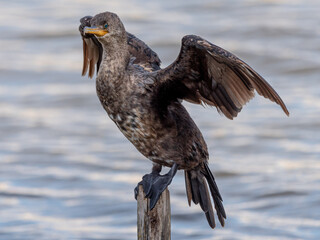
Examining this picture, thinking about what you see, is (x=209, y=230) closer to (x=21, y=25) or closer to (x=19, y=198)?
(x=19, y=198)

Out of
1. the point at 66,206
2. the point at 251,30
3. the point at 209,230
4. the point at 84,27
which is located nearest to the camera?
the point at 84,27

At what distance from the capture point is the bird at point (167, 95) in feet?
18.7

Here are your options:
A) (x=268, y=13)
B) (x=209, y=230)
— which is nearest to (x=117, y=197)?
(x=209, y=230)

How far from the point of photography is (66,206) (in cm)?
1048

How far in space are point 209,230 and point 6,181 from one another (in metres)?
2.90

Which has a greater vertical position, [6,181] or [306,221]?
[6,181]

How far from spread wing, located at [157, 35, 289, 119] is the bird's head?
0.42 metres

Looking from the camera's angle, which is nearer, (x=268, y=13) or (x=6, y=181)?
(x=6, y=181)

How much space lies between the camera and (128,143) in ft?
39.7

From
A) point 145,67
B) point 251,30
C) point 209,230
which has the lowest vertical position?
point 209,230

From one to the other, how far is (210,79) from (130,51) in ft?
3.15

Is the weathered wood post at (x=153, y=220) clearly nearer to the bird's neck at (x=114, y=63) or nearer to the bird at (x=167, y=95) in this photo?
the bird at (x=167, y=95)

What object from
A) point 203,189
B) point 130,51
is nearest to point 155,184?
point 203,189

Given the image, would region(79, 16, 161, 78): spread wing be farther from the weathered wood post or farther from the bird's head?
the weathered wood post
